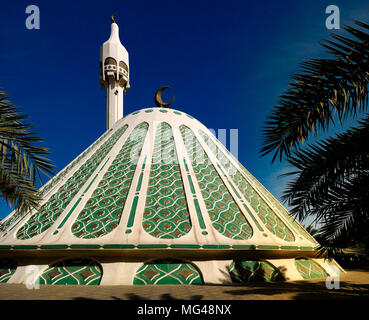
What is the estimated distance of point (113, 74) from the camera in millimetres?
19016

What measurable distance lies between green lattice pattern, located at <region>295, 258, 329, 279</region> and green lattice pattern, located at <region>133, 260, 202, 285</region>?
2.59 meters

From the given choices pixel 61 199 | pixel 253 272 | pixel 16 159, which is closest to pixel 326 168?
pixel 253 272

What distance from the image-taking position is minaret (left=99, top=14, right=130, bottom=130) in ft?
62.4

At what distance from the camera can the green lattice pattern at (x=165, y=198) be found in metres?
6.26

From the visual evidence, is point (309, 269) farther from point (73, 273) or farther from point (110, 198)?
point (73, 273)

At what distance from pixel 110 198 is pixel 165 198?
4.51ft

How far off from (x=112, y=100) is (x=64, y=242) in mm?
14830

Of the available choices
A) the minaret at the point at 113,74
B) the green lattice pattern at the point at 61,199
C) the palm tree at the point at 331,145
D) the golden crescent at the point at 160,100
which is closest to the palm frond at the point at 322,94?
the palm tree at the point at 331,145

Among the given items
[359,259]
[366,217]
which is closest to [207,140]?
[366,217]

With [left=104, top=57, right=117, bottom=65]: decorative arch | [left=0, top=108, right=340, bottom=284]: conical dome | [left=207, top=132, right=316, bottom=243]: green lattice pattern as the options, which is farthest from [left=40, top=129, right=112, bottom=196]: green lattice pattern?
[left=104, top=57, right=117, bottom=65]: decorative arch

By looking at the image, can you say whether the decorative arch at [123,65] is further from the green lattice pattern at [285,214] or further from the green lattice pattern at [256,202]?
the green lattice pattern at [285,214]

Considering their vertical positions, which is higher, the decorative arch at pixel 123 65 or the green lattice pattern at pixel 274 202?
the decorative arch at pixel 123 65

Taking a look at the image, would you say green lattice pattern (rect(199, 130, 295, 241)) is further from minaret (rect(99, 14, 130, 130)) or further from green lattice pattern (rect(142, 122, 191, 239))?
minaret (rect(99, 14, 130, 130))

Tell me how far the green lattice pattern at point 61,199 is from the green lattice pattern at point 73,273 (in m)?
1.08
